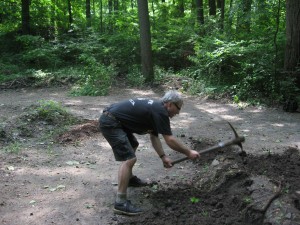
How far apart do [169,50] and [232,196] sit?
13.0 m

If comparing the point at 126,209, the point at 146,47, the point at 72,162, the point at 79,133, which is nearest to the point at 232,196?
the point at 126,209

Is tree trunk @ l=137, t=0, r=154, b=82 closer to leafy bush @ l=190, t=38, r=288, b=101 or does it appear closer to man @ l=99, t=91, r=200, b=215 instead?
leafy bush @ l=190, t=38, r=288, b=101

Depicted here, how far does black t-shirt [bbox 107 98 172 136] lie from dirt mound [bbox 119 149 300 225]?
3.41ft

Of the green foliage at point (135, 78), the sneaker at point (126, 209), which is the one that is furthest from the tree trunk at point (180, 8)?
the sneaker at point (126, 209)

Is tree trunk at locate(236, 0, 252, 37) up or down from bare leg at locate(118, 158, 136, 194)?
up

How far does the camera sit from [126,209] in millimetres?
4590

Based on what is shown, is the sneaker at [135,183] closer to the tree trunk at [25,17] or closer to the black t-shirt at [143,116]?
the black t-shirt at [143,116]

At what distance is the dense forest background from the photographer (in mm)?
11570

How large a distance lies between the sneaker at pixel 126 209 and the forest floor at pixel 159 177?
8 centimetres

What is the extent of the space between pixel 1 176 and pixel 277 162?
4602mm

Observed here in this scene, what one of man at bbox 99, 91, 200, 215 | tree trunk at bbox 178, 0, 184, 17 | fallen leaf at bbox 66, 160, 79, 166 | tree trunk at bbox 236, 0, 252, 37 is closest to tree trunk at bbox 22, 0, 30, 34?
tree trunk at bbox 178, 0, 184, 17

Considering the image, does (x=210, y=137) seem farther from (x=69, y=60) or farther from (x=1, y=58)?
(x=1, y=58)

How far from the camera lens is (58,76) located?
16.0m

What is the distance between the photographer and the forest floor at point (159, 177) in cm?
442
